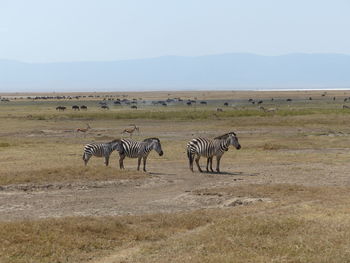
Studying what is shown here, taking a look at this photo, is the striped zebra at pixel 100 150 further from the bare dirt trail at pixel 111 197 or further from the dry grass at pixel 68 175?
the bare dirt trail at pixel 111 197

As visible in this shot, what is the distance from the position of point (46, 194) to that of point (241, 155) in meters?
14.3

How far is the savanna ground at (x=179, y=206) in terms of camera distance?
1239 centimetres

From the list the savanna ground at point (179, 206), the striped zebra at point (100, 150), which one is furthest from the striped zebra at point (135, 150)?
the savanna ground at point (179, 206)

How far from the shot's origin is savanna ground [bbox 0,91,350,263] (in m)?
12.4

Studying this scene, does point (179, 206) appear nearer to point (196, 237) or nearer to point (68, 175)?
point (196, 237)

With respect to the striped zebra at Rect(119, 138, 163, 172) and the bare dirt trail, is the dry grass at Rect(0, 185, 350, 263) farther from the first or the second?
the striped zebra at Rect(119, 138, 163, 172)

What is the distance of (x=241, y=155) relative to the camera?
107 ft

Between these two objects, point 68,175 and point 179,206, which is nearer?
point 179,206

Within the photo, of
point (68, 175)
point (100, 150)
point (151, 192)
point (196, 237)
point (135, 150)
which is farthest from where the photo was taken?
point (100, 150)

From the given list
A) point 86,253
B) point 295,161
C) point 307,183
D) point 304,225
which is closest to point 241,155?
point 295,161

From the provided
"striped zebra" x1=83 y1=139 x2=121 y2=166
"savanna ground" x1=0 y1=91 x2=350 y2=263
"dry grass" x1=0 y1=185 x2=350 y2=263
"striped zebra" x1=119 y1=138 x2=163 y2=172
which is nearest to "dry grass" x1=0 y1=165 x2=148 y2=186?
"savanna ground" x1=0 y1=91 x2=350 y2=263

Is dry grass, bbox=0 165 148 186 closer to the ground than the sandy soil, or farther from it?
farther from it

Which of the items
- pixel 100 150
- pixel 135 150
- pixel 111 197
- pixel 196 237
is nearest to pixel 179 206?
pixel 111 197

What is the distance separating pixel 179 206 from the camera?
1866 cm
